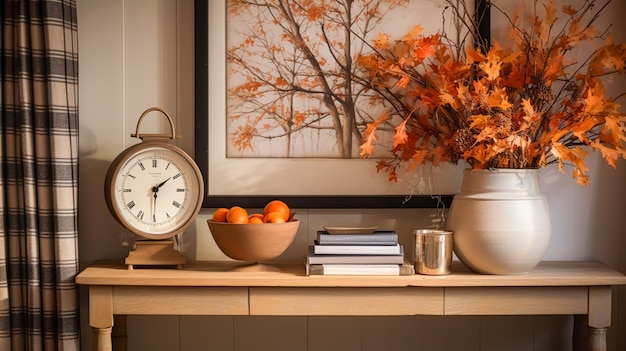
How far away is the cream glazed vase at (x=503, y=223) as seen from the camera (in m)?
2.09

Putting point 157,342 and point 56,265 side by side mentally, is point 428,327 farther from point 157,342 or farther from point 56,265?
point 56,265

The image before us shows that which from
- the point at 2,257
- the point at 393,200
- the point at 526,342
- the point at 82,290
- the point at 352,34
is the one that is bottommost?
the point at 526,342

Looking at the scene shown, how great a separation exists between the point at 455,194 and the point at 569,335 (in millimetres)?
650

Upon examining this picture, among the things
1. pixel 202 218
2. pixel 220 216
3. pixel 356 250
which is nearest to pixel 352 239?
pixel 356 250

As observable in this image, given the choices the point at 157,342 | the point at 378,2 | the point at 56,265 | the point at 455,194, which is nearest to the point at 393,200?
the point at 455,194

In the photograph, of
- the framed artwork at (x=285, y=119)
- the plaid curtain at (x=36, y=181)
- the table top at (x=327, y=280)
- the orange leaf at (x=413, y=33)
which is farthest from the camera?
the framed artwork at (x=285, y=119)

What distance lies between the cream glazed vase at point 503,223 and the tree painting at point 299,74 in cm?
49

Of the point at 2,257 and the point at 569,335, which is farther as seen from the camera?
the point at 569,335

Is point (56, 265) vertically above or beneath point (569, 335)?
above

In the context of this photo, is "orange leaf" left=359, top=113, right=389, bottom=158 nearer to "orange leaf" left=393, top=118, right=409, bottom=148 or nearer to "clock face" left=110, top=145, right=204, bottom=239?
"orange leaf" left=393, top=118, right=409, bottom=148

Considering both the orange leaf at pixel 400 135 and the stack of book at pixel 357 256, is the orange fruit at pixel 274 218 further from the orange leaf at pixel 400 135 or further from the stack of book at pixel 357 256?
the orange leaf at pixel 400 135

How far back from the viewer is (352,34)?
2.38 meters

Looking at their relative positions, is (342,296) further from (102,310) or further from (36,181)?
(36,181)

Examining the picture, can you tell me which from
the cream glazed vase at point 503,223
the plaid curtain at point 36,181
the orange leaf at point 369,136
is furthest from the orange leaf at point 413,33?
the plaid curtain at point 36,181
